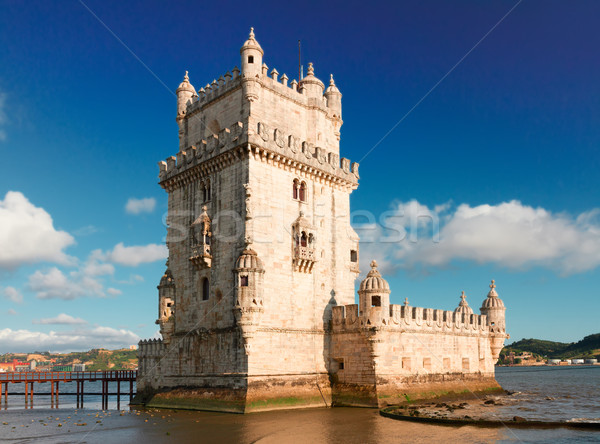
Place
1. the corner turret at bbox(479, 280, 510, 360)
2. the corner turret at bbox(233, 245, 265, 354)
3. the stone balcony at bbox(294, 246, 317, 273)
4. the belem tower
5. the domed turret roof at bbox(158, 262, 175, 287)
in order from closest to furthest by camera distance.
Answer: the corner turret at bbox(233, 245, 265, 354)
the belem tower
the stone balcony at bbox(294, 246, 317, 273)
the domed turret roof at bbox(158, 262, 175, 287)
the corner turret at bbox(479, 280, 510, 360)

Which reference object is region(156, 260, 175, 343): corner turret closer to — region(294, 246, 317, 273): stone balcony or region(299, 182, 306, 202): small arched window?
region(294, 246, 317, 273): stone balcony

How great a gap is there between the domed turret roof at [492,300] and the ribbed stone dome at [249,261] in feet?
80.3

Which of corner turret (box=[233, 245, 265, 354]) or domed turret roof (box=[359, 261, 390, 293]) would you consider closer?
corner turret (box=[233, 245, 265, 354])

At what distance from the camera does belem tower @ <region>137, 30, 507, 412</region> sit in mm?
35406

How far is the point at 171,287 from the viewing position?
4112 cm

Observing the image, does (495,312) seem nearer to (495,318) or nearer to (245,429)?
(495,318)

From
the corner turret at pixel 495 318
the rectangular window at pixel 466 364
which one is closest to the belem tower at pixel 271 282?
the rectangular window at pixel 466 364

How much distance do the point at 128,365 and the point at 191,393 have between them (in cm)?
16651

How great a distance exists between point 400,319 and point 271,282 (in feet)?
30.2

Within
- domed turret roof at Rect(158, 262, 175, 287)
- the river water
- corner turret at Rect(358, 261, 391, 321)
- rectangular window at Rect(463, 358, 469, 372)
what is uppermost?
domed turret roof at Rect(158, 262, 175, 287)

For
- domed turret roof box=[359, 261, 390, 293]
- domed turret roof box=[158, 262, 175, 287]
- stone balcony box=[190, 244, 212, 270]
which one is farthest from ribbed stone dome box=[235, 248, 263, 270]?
domed turret roof box=[158, 262, 175, 287]

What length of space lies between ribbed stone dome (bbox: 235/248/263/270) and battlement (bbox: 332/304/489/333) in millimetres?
7480

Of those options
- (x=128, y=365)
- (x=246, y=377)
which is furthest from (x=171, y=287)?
(x=128, y=365)

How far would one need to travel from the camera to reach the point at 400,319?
126 feet
